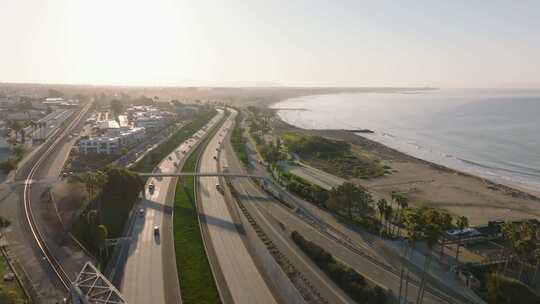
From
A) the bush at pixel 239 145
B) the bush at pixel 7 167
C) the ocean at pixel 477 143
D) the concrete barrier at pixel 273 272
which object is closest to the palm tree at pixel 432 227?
the concrete barrier at pixel 273 272

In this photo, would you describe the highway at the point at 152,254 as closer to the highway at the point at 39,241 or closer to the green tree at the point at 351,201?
the highway at the point at 39,241

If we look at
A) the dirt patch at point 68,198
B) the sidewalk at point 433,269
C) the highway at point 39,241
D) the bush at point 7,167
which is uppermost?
the bush at point 7,167

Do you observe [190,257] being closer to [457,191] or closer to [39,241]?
[39,241]

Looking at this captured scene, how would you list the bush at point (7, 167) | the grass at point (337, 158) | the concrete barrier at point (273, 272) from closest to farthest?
the concrete barrier at point (273, 272)
the bush at point (7, 167)
the grass at point (337, 158)

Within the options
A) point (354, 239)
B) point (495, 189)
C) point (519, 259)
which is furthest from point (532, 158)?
point (354, 239)

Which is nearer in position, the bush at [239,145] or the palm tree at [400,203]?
the palm tree at [400,203]

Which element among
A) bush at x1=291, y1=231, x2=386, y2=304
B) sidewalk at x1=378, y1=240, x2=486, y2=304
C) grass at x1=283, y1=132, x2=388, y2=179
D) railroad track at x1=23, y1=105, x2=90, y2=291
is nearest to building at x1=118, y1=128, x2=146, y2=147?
railroad track at x1=23, y1=105, x2=90, y2=291

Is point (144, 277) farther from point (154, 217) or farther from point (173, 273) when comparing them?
point (154, 217)
